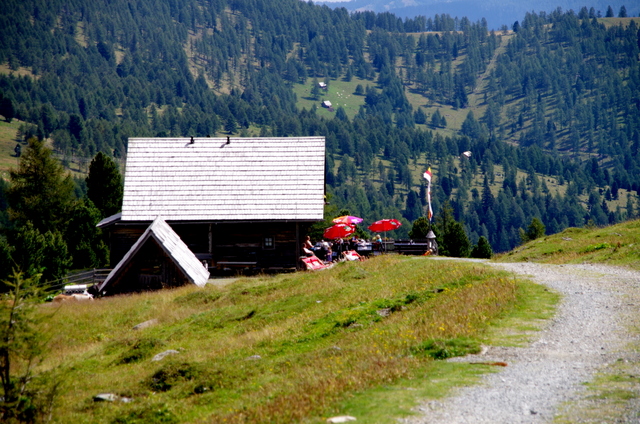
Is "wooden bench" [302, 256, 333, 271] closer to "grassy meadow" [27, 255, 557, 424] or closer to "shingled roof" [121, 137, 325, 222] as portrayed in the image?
"shingled roof" [121, 137, 325, 222]

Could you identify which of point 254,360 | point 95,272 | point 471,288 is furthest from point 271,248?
point 254,360

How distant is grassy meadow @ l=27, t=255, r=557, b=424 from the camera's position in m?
13.3

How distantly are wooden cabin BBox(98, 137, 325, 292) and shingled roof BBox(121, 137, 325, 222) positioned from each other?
6 cm

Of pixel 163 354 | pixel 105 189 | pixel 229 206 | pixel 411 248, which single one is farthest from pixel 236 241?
pixel 105 189

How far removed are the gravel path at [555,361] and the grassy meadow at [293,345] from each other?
21.1 inches

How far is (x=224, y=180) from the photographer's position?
43219 mm

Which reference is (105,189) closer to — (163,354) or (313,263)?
(313,263)

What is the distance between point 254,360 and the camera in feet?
58.1

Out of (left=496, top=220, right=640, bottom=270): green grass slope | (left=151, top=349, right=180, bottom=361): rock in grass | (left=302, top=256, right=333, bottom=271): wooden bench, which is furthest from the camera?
(left=302, top=256, right=333, bottom=271): wooden bench

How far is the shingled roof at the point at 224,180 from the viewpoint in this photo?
4138cm

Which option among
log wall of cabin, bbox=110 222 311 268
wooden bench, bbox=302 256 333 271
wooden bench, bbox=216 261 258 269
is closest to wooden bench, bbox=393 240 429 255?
wooden bench, bbox=302 256 333 271

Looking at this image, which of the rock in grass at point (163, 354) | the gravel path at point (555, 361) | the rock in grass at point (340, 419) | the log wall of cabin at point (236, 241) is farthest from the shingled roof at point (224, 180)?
the rock in grass at point (340, 419)

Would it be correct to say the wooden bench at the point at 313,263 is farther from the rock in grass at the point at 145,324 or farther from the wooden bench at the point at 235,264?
the rock in grass at the point at 145,324

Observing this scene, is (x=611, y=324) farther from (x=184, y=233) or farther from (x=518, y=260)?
(x=184, y=233)
